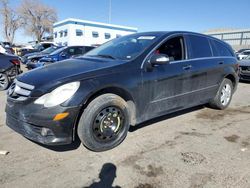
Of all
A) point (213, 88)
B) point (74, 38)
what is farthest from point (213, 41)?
point (74, 38)

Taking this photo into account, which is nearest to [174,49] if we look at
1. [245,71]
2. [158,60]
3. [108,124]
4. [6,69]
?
[158,60]

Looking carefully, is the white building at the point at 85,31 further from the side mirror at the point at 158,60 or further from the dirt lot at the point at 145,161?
the dirt lot at the point at 145,161

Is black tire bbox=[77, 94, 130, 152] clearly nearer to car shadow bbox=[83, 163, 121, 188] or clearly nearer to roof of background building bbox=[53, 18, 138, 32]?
car shadow bbox=[83, 163, 121, 188]

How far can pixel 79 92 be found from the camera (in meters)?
2.94

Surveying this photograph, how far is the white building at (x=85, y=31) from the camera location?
139ft

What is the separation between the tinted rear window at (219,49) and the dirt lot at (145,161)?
6.09ft

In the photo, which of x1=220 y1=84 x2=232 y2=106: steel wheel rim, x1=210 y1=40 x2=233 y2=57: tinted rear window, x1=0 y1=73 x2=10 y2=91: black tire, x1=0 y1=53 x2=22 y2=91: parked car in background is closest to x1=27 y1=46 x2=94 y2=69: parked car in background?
x1=0 y1=53 x2=22 y2=91: parked car in background

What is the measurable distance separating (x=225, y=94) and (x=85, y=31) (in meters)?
41.1

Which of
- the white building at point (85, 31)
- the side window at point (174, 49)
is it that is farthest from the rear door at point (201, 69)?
the white building at point (85, 31)

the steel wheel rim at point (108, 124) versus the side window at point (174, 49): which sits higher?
the side window at point (174, 49)

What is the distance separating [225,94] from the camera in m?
5.46

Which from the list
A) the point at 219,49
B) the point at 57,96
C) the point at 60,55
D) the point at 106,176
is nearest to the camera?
the point at 106,176

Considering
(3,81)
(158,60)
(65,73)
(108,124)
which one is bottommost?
(108,124)

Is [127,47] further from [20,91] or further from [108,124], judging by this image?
[20,91]
